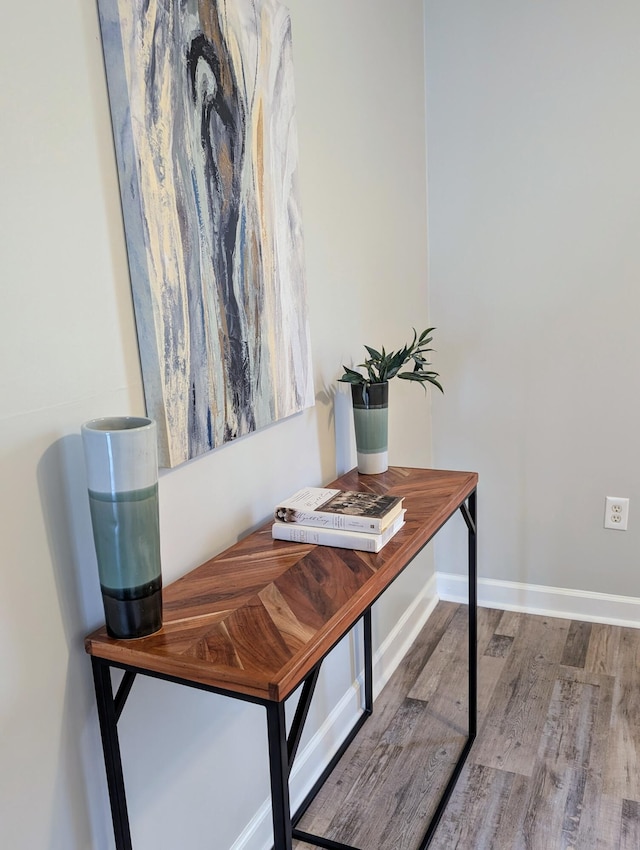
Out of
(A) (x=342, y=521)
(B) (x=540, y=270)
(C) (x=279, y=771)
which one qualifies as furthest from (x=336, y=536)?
(B) (x=540, y=270)

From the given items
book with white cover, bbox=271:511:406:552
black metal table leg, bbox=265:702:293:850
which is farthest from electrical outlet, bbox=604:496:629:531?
black metal table leg, bbox=265:702:293:850

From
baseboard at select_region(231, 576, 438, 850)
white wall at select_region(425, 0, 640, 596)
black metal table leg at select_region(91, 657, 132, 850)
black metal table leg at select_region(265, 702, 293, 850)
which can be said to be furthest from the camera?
white wall at select_region(425, 0, 640, 596)

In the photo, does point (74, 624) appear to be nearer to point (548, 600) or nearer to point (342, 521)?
point (342, 521)

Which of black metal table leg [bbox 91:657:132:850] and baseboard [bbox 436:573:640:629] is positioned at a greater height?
black metal table leg [bbox 91:657:132:850]

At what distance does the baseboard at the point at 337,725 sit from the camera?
1479 mm

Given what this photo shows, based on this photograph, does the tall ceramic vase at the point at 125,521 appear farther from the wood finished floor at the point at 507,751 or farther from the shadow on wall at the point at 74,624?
the wood finished floor at the point at 507,751

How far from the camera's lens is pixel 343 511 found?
4.26ft

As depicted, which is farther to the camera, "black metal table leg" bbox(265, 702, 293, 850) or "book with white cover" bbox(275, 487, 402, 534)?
"book with white cover" bbox(275, 487, 402, 534)

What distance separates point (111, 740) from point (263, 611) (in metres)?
0.30

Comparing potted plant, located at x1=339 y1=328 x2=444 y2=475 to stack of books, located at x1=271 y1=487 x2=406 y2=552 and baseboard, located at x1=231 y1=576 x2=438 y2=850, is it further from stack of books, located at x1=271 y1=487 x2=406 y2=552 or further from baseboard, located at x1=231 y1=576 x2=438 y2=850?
baseboard, located at x1=231 y1=576 x2=438 y2=850

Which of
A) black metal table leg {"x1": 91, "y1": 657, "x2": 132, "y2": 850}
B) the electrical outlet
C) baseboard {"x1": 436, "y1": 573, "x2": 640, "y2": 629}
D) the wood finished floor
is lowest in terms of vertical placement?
the wood finished floor

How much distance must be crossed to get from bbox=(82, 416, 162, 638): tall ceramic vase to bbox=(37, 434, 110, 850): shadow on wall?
0.06 m

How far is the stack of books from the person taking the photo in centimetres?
124

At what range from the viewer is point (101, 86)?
0.98m
